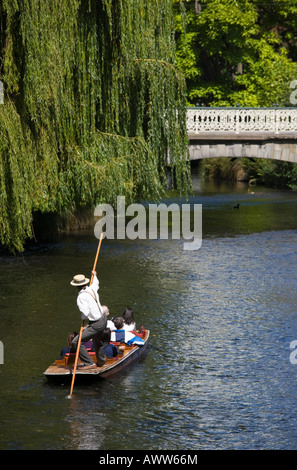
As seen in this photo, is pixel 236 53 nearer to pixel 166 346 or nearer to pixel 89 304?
pixel 166 346

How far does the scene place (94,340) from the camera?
16344mm

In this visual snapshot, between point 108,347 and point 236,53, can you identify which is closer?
point 108,347

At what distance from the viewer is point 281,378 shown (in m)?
16.4

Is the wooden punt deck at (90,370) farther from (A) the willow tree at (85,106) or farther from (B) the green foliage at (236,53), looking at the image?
(B) the green foliage at (236,53)

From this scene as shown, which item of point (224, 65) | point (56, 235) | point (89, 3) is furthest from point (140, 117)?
point (224, 65)

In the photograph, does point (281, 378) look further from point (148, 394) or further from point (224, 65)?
point (224, 65)

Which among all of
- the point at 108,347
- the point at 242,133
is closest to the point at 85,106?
the point at 108,347

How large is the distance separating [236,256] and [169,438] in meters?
16.6

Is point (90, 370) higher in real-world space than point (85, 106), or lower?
lower

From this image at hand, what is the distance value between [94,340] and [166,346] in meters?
2.75

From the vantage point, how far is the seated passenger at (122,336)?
58.6 feet

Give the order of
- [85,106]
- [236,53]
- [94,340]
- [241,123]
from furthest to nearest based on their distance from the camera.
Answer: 1. [236,53]
2. [241,123]
3. [85,106]
4. [94,340]

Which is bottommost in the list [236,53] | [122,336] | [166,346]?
[166,346]

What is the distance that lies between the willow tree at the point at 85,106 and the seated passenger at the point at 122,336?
5102 mm
